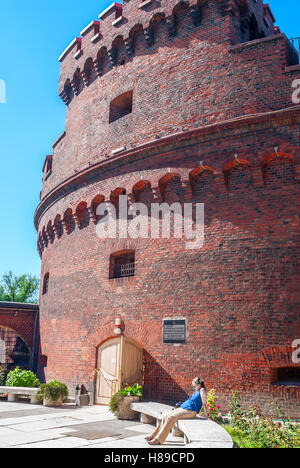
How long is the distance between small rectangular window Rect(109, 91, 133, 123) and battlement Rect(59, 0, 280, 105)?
1.35m

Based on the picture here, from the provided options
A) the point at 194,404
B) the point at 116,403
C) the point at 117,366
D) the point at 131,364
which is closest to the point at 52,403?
the point at 117,366

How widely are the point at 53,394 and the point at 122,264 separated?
4.48m

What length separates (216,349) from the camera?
11.2m

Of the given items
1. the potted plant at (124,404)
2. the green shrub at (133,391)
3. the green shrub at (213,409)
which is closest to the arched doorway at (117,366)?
the green shrub at (133,391)

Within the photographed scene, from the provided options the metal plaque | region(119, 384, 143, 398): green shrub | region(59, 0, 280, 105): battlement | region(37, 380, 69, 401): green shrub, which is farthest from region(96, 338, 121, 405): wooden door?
region(59, 0, 280, 105): battlement

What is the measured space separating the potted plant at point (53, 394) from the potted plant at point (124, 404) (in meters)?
2.74

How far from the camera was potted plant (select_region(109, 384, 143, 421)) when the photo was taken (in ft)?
36.3

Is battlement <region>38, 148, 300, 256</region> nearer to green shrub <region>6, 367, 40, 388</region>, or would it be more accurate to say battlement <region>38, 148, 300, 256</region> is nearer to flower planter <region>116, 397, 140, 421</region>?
flower planter <region>116, 397, 140, 421</region>

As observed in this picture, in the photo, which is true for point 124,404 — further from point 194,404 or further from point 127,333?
point 194,404

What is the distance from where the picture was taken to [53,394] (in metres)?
13.2

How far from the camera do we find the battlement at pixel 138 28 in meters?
13.3
